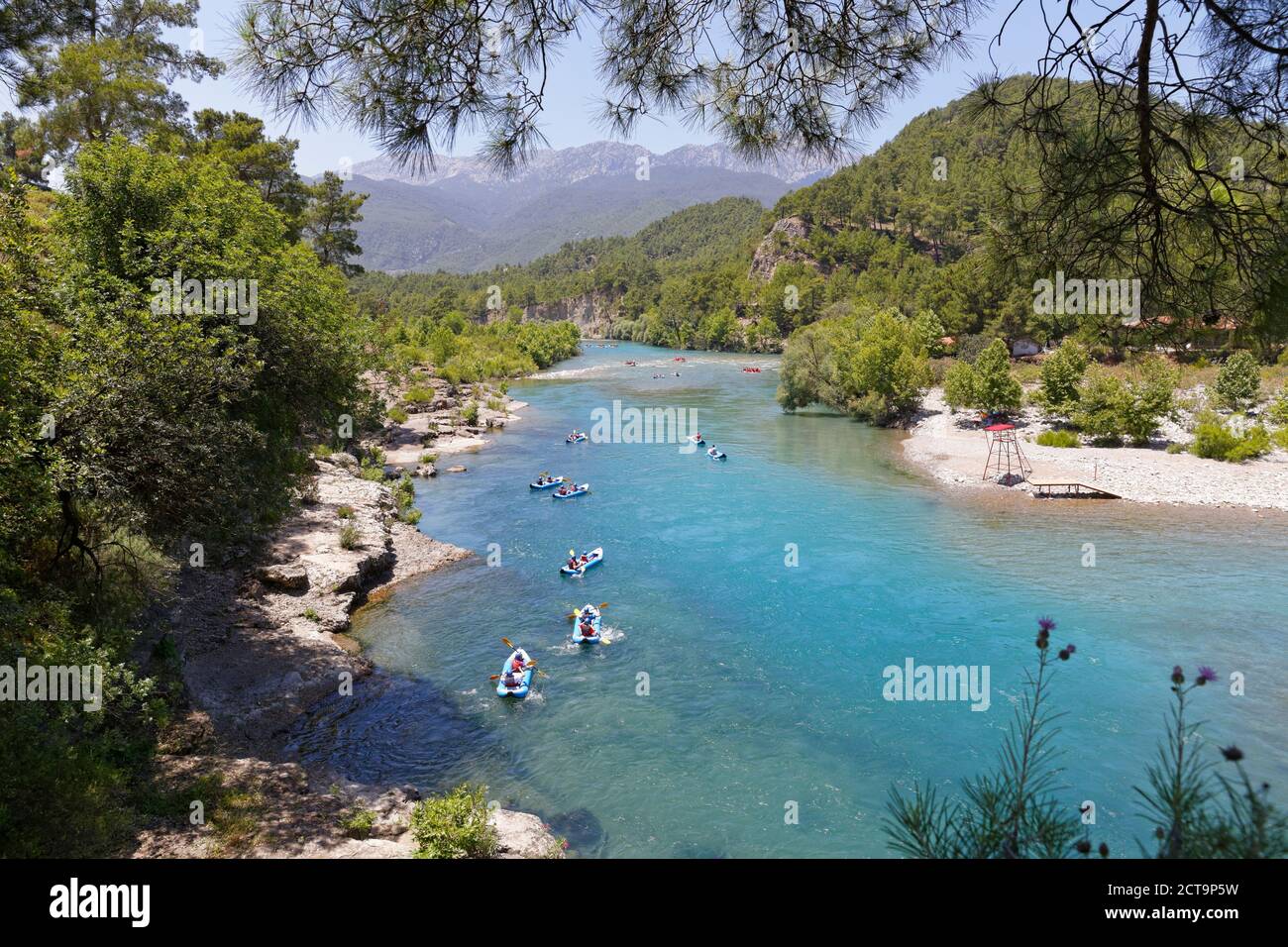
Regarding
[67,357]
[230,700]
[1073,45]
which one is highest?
[1073,45]

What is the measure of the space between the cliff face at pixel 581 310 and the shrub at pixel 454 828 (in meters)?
173

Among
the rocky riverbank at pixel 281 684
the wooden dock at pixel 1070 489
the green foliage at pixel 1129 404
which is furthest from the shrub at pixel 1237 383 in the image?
the rocky riverbank at pixel 281 684

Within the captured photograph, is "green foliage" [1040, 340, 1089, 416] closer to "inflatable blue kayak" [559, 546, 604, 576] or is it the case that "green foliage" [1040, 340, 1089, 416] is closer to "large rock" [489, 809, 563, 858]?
"inflatable blue kayak" [559, 546, 604, 576]

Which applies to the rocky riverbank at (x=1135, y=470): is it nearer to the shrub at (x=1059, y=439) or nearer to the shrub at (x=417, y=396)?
the shrub at (x=1059, y=439)

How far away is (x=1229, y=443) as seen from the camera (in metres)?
31.1

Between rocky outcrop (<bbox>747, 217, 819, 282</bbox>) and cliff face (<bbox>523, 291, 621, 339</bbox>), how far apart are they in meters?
45.8

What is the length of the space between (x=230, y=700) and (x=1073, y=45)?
636 inches

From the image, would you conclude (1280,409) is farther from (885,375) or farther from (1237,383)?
(885,375)

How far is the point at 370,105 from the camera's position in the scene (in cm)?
617

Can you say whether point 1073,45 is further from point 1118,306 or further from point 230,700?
point 230,700

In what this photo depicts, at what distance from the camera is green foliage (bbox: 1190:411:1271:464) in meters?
30.7

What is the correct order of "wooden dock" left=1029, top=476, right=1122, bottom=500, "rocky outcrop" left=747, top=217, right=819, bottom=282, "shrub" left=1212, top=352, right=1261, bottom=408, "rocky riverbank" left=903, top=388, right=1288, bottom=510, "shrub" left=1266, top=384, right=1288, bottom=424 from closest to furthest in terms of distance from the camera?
"rocky riverbank" left=903, top=388, right=1288, bottom=510 < "wooden dock" left=1029, top=476, right=1122, bottom=500 < "shrub" left=1266, top=384, right=1288, bottom=424 < "shrub" left=1212, top=352, right=1261, bottom=408 < "rocky outcrop" left=747, top=217, right=819, bottom=282

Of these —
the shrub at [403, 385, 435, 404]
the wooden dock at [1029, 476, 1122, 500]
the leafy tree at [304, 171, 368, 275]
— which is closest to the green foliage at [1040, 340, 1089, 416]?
the wooden dock at [1029, 476, 1122, 500]
